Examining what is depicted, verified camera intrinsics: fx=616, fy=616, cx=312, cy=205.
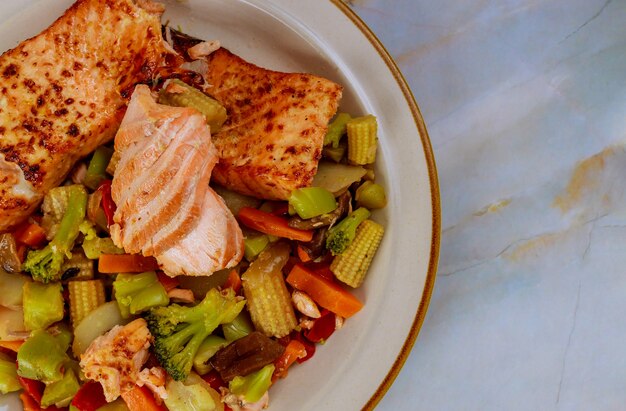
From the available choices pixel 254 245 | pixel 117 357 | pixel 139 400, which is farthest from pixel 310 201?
pixel 139 400

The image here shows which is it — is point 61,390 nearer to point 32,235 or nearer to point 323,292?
point 32,235

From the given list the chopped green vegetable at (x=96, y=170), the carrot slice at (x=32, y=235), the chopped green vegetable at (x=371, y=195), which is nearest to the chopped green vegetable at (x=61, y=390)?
the carrot slice at (x=32, y=235)

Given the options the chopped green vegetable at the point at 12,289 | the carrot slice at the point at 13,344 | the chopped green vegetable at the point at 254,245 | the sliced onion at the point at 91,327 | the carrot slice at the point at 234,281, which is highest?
the chopped green vegetable at the point at 12,289

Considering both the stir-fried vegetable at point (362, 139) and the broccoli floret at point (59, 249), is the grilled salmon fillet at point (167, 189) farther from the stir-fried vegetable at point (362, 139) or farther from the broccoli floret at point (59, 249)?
the stir-fried vegetable at point (362, 139)

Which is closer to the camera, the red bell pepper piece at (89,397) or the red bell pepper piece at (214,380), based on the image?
the red bell pepper piece at (89,397)

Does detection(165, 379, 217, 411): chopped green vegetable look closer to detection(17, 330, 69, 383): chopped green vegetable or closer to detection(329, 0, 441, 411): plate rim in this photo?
detection(17, 330, 69, 383): chopped green vegetable

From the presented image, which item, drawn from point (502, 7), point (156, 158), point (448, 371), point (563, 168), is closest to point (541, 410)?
point (448, 371)

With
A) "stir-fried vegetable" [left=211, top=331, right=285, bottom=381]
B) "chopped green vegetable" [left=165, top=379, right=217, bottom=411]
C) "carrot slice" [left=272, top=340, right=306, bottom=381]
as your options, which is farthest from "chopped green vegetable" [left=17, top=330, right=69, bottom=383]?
"carrot slice" [left=272, top=340, right=306, bottom=381]
